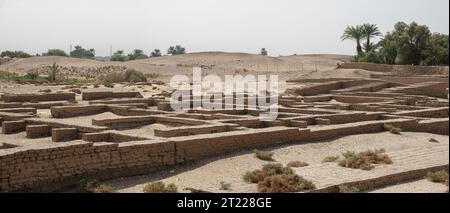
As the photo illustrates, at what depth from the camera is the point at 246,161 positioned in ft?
38.7

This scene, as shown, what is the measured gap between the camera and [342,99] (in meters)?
27.2

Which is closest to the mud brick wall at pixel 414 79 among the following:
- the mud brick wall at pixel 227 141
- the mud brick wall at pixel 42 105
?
the mud brick wall at pixel 42 105

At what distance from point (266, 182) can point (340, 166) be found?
2240 millimetres

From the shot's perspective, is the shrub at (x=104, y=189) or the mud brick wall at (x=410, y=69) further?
the mud brick wall at (x=410, y=69)

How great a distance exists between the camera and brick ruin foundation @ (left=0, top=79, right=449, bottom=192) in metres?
9.78

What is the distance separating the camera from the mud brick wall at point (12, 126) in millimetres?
16769

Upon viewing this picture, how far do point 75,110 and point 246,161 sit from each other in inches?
423

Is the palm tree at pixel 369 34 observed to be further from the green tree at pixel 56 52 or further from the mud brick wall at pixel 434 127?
the green tree at pixel 56 52

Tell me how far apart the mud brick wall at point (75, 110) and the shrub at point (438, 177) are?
1393 centimetres

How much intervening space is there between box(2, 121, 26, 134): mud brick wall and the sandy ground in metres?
7.83

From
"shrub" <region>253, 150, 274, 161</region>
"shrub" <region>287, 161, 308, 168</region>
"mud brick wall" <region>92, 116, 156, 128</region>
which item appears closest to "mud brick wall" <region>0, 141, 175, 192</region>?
"shrub" <region>253, 150, 274, 161</region>

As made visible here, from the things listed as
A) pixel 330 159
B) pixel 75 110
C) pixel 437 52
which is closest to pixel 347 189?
pixel 330 159
